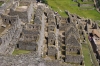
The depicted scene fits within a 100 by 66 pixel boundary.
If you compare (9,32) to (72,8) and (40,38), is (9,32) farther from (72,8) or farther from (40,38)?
(72,8)

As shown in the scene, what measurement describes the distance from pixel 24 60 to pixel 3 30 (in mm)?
12815

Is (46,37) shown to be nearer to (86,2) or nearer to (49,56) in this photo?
(49,56)

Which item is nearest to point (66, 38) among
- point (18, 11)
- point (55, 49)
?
point (55, 49)

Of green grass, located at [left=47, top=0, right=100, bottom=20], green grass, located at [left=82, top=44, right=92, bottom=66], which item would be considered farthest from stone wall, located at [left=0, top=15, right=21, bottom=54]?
green grass, located at [left=47, top=0, right=100, bottom=20]

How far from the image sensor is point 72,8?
2739 inches

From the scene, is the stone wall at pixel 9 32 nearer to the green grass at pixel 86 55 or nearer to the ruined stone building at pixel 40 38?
the ruined stone building at pixel 40 38

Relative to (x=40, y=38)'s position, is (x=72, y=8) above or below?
below

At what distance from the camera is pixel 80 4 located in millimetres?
73188

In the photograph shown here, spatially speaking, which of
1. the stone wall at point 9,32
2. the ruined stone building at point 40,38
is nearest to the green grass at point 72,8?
the ruined stone building at point 40,38

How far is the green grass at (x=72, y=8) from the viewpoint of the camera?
63953 mm

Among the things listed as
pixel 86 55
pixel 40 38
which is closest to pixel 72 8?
pixel 86 55

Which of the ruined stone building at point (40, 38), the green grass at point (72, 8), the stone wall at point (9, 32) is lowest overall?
the green grass at point (72, 8)

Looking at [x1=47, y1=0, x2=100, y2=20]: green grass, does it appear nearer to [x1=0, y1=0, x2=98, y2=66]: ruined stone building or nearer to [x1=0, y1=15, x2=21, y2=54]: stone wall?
[x1=0, y1=0, x2=98, y2=66]: ruined stone building

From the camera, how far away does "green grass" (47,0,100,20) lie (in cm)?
6395
